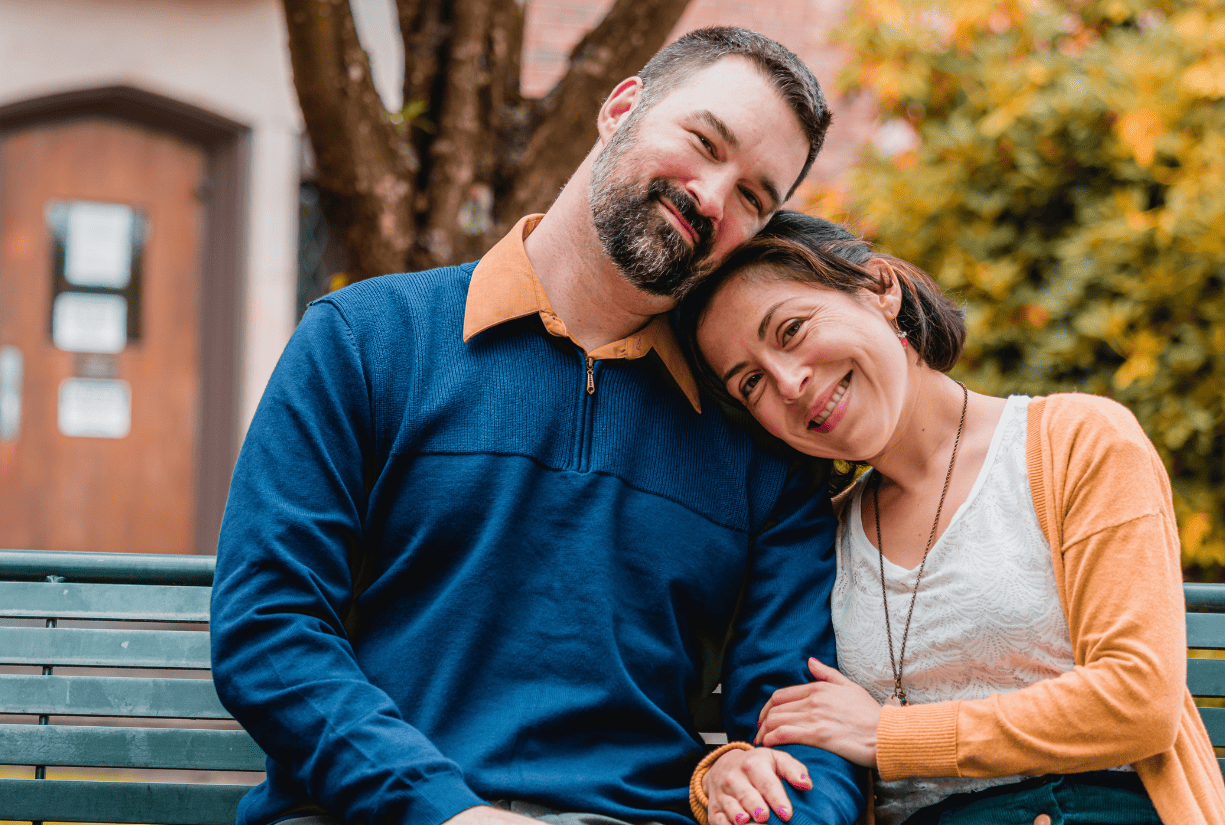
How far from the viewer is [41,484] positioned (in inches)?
217

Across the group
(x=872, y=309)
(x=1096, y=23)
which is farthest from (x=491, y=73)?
(x=1096, y=23)

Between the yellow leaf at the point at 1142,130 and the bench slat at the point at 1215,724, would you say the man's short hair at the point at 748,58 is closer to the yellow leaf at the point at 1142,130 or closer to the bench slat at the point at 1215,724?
the bench slat at the point at 1215,724

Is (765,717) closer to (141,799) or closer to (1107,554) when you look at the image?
(1107,554)

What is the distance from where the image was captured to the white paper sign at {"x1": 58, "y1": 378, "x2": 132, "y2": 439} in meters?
5.57

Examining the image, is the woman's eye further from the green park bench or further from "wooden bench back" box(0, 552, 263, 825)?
"wooden bench back" box(0, 552, 263, 825)

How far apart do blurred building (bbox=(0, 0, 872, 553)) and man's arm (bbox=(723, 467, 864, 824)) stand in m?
3.92

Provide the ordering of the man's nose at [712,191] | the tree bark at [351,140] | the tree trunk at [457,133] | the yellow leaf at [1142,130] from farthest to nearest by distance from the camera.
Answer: the yellow leaf at [1142,130] < the tree trunk at [457,133] < the tree bark at [351,140] < the man's nose at [712,191]

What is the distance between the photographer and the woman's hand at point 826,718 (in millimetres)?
2121

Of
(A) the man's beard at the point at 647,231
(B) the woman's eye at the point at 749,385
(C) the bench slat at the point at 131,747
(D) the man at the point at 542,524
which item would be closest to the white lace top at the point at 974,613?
(D) the man at the point at 542,524

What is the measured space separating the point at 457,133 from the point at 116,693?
176 cm

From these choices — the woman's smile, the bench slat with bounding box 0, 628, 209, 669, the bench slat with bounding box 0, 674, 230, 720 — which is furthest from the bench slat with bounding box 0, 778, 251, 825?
the woman's smile

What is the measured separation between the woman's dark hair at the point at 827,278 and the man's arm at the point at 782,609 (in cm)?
29

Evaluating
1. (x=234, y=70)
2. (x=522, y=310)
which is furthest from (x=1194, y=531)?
(x=234, y=70)

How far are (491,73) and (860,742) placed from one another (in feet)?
7.25
